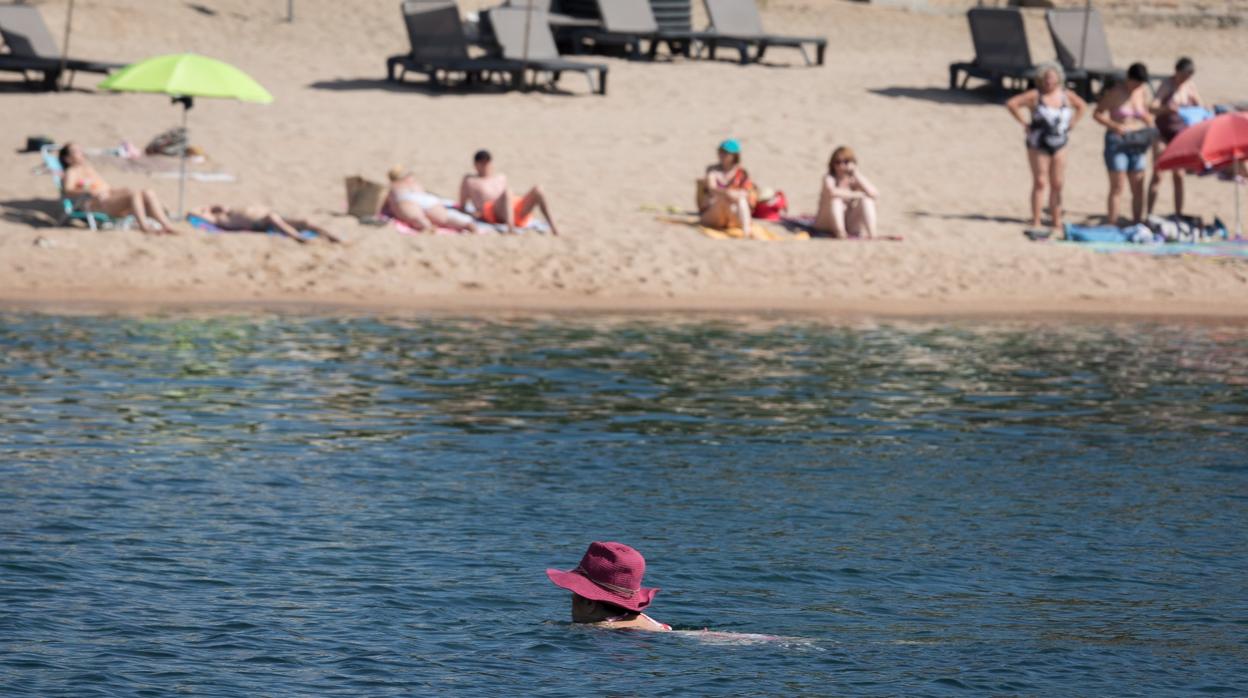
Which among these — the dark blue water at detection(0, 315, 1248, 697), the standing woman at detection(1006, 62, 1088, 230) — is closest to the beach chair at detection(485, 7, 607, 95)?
the standing woman at detection(1006, 62, 1088, 230)

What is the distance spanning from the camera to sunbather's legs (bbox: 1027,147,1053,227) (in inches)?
734

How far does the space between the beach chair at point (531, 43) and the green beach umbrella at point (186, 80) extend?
692cm

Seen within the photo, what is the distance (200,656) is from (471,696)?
43.9 inches

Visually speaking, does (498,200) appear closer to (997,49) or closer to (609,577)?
(997,49)

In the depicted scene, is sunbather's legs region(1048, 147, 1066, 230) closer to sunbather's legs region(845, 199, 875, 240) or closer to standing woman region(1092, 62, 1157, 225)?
standing woman region(1092, 62, 1157, 225)

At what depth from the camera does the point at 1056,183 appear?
62.0 ft

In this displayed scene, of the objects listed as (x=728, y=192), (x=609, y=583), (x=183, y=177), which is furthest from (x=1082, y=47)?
(x=609, y=583)

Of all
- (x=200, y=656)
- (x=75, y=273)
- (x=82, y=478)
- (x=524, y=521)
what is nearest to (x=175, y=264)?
(x=75, y=273)

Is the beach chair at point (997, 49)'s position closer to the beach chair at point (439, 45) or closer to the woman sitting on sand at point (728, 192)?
the beach chair at point (439, 45)

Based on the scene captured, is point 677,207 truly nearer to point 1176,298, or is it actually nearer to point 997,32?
point 1176,298

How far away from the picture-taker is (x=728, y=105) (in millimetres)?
24328

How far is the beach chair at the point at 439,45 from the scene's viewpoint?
79.5 ft

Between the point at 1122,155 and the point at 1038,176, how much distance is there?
86 cm

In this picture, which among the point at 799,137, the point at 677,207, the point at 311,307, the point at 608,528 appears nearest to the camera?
the point at 608,528
